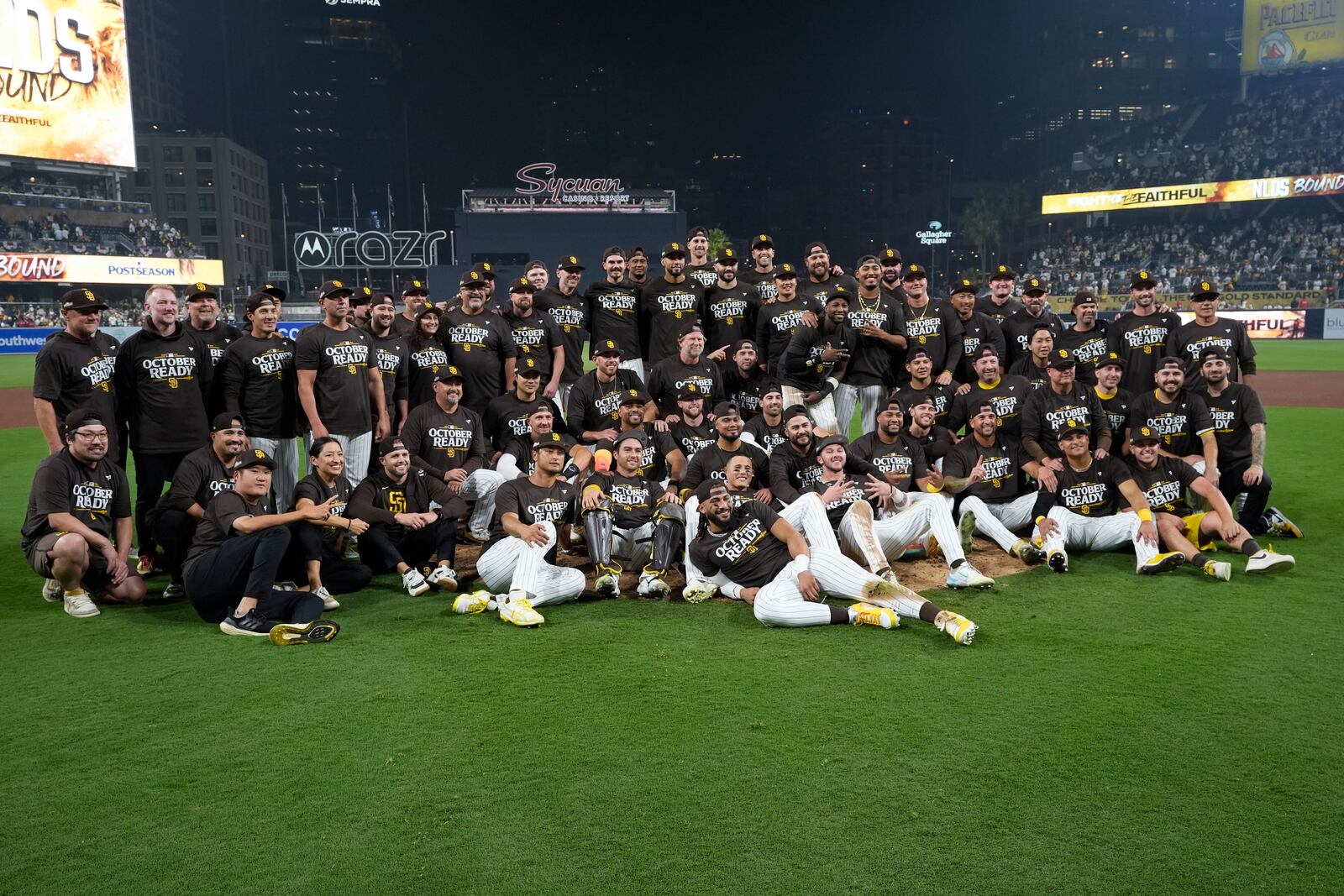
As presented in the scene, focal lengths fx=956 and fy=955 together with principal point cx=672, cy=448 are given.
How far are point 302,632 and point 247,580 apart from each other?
2.13ft

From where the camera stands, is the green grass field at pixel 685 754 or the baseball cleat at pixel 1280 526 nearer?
the green grass field at pixel 685 754

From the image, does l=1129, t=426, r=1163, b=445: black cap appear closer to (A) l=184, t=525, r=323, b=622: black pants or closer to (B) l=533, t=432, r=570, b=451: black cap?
(B) l=533, t=432, r=570, b=451: black cap

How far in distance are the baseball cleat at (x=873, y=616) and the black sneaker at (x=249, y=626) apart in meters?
3.71

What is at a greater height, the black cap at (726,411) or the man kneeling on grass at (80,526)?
the black cap at (726,411)

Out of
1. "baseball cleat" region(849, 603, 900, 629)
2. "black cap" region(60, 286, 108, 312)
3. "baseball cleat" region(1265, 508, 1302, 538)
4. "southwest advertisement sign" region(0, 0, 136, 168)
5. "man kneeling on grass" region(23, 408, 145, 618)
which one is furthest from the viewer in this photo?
"southwest advertisement sign" region(0, 0, 136, 168)

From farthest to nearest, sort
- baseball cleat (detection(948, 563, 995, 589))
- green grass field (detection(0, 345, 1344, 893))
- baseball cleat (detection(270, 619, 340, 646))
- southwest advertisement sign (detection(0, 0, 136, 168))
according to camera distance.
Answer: southwest advertisement sign (detection(0, 0, 136, 168)) < baseball cleat (detection(948, 563, 995, 589)) < baseball cleat (detection(270, 619, 340, 646)) < green grass field (detection(0, 345, 1344, 893))

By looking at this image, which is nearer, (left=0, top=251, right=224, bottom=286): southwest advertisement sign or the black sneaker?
the black sneaker

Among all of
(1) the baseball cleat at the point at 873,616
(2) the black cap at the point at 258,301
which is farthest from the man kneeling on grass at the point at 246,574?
(1) the baseball cleat at the point at 873,616

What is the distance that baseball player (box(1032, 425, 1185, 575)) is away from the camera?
7.62 m

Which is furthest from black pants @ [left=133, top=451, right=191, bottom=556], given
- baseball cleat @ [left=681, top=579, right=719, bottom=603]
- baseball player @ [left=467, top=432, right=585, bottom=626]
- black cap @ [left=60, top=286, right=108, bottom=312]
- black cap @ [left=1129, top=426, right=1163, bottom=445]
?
black cap @ [left=1129, top=426, right=1163, bottom=445]

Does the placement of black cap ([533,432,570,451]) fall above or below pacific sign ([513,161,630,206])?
below

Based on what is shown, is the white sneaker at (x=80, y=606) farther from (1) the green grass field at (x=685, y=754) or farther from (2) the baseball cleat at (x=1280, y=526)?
(2) the baseball cleat at (x=1280, y=526)

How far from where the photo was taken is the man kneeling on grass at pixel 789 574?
6074 mm

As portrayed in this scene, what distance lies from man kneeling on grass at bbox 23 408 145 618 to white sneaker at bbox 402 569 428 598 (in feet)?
6.13
